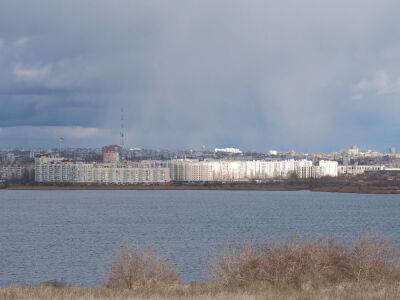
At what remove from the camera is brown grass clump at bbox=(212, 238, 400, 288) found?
65.1 feet

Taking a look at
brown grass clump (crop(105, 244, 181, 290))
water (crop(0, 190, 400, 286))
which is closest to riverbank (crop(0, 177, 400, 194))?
water (crop(0, 190, 400, 286))

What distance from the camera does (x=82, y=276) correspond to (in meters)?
28.6

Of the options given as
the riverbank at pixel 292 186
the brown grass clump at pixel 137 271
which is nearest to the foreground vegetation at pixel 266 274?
the brown grass clump at pixel 137 271

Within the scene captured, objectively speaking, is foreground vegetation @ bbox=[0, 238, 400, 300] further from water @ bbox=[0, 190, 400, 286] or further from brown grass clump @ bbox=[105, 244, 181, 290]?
water @ bbox=[0, 190, 400, 286]

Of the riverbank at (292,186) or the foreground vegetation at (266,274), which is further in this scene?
the riverbank at (292,186)

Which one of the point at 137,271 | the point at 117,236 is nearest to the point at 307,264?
the point at 137,271

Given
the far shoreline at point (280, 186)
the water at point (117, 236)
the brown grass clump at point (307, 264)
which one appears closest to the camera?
the brown grass clump at point (307, 264)

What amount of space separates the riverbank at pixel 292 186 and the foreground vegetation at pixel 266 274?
128m

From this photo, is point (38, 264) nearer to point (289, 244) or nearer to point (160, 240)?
point (160, 240)

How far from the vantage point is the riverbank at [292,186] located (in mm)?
154750

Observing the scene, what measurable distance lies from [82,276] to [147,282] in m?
8.96

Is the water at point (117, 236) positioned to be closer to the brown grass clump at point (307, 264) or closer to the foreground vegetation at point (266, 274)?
the brown grass clump at point (307, 264)

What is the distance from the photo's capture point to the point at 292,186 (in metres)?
180

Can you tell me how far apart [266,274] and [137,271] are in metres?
3.24
